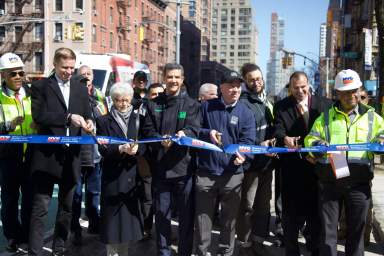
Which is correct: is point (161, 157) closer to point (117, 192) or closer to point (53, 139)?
point (117, 192)

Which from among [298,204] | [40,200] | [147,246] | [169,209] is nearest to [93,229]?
[147,246]

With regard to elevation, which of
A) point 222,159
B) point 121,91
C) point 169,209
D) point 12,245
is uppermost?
point 121,91

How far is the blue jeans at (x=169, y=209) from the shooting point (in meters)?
5.18

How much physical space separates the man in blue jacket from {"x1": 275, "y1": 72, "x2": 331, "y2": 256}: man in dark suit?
38 centimetres

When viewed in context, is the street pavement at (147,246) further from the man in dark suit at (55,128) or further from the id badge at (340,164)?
the id badge at (340,164)

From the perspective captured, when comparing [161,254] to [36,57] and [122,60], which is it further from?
[36,57]

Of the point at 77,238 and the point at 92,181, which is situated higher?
the point at 92,181

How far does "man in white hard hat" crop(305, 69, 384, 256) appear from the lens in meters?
4.55

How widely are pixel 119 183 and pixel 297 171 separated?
1867 millimetres

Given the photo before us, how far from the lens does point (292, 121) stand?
525 cm

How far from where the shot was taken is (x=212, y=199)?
5.30 metres

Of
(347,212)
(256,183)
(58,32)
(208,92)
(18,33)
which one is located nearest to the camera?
(347,212)

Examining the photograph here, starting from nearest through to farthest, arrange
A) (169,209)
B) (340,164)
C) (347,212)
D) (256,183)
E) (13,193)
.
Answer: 1. (340,164)
2. (347,212)
3. (169,209)
4. (13,193)
5. (256,183)

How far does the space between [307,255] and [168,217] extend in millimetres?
1795
